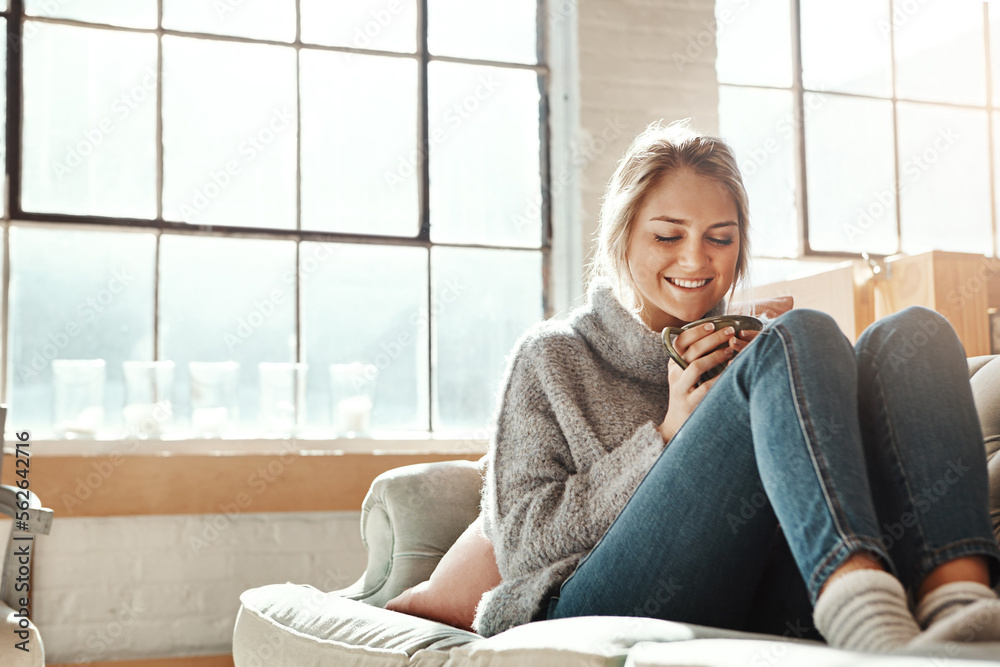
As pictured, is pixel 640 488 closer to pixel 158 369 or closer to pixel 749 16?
pixel 158 369

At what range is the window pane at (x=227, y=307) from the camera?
105 inches

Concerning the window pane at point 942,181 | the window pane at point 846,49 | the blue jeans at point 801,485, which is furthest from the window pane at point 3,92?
the window pane at point 942,181

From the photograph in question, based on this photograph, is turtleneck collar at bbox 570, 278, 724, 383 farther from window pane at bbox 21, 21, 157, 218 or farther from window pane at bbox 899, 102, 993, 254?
window pane at bbox 899, 102, 993, 254

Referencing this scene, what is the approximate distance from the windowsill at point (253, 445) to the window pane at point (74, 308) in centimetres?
12

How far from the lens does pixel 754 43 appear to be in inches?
132

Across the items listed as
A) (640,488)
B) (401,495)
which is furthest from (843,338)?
(401,495)

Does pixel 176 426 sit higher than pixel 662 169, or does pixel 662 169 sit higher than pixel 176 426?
pixel 662 169

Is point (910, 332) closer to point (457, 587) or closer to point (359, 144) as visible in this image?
point (457, 587)

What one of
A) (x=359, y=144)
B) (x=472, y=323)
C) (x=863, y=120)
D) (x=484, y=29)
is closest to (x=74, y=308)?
(x=359, y=144)

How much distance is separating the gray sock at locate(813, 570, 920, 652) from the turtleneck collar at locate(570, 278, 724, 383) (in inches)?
26.5

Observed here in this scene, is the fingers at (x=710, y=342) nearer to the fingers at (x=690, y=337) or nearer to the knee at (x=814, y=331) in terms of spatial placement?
the fingers at (x=690, y=337)

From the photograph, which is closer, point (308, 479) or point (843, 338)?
point (843, 338)

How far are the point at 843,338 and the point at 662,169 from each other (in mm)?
666

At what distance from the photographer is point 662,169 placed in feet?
5.22
